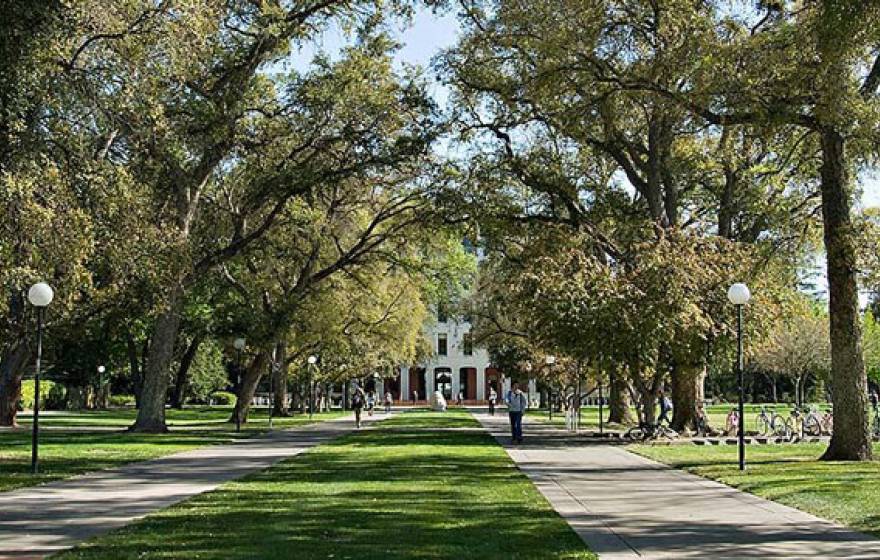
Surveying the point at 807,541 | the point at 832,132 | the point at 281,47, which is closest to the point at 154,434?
the point at 281,47

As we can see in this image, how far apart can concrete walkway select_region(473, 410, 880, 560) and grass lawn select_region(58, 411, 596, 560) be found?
45 centimetres

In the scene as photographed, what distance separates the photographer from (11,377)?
3922 centimetres

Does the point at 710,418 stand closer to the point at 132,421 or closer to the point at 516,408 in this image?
the point at 516,408

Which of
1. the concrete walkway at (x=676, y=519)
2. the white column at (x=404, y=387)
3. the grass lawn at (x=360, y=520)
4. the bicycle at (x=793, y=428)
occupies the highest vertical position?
the white column at (x=404, y=387)

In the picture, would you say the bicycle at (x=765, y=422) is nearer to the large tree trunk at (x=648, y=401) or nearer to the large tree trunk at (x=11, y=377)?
the large tree trunk at (x=648, y=401)

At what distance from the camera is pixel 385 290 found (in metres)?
55.3

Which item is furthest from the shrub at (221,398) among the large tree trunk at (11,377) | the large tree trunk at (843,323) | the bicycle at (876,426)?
the large tree trunk at (843,323)

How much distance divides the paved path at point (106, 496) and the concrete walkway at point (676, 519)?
5428mm

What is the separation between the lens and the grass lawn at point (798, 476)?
13875mm

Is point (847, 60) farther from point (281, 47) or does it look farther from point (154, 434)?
point (154, 434)

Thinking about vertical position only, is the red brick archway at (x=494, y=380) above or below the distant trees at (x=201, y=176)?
below

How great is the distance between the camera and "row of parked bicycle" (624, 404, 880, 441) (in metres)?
31.0

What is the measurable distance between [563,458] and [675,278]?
7007 millimetres

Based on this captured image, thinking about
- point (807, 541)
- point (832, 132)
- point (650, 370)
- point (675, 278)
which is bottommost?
point (807, 541)
